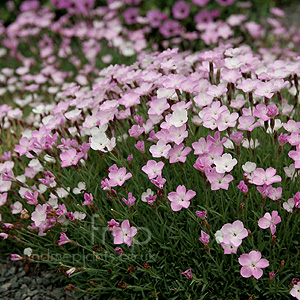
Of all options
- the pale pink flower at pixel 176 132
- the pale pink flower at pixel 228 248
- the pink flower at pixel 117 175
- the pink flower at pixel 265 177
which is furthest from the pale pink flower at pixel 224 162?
the pink flower at pixel 117 175

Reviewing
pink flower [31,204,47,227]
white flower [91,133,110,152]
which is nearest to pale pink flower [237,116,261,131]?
white flower [91,133,110,152]

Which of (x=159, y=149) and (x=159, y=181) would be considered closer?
(x=159, y=181)

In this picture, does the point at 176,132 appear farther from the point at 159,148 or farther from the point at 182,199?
the point at 182,199

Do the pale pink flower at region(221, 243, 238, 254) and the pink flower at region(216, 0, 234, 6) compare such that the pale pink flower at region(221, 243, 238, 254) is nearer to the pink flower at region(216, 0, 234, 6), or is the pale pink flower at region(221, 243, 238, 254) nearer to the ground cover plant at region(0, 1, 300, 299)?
the ground cover plant at region(0, 1, 300, 299)

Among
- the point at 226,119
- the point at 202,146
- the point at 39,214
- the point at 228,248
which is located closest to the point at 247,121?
the point at 226,119

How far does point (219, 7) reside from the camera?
5512 mm

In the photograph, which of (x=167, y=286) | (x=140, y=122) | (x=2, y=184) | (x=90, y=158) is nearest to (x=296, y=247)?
(x=167, y=286)

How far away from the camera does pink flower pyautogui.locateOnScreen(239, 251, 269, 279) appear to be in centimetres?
161

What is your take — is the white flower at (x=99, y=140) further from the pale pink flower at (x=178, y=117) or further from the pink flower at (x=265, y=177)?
the pink flower at (x=265, y=177)

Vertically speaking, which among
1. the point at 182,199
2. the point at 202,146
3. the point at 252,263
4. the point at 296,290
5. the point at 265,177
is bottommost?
the point at 296,290

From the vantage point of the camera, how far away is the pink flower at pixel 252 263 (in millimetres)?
1609

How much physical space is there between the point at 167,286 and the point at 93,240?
1.66ft

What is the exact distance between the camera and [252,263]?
64.7 inches

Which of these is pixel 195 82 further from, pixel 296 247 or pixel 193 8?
pixel 193 8
